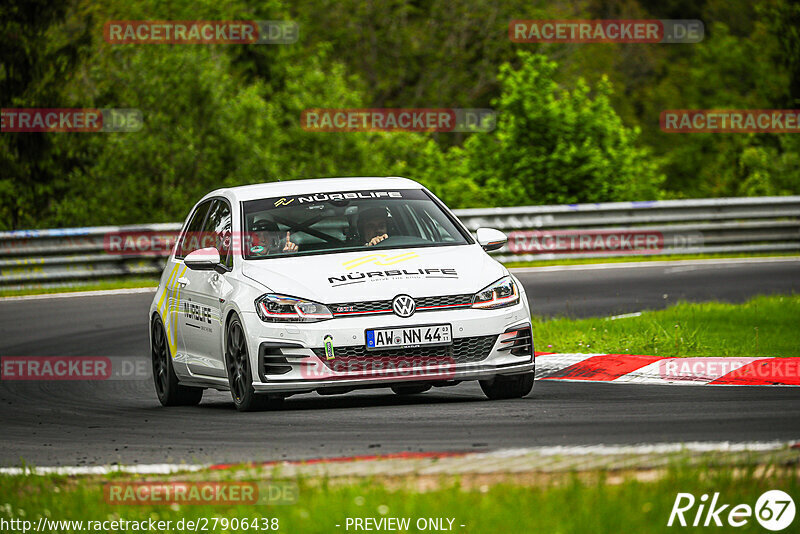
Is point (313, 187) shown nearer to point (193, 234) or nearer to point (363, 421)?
point (193, 234)

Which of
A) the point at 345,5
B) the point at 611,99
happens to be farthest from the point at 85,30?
the point at 611,99

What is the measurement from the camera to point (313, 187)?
36.0 feet

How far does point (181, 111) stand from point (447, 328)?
2232cm

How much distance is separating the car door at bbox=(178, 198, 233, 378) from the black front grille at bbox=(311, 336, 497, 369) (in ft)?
3.99

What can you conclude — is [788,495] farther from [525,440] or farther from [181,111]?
[181,111]

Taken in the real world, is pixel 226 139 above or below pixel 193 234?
above

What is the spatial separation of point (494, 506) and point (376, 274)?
13.2 feet

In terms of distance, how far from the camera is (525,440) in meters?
7.62

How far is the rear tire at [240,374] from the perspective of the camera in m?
9.68

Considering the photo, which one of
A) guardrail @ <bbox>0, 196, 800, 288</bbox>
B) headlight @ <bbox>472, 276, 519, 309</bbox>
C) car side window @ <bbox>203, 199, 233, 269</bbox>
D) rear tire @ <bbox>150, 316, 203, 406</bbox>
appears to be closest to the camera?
headlight @ <bbox>472, 276, 519, 309</bbox>

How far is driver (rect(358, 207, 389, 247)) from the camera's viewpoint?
10.5m

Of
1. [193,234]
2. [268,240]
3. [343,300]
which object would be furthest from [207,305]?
[343,300]

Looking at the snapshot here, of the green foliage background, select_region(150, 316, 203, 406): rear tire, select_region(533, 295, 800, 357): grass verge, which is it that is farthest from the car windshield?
the green foliage background

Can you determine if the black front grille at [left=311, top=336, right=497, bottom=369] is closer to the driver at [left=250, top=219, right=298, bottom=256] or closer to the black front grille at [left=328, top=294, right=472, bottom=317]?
the black front grille at [left=328, top=294, right=472, bottom=317]
